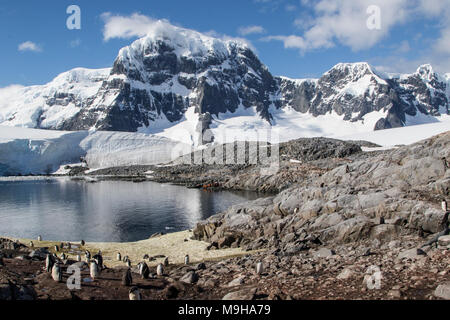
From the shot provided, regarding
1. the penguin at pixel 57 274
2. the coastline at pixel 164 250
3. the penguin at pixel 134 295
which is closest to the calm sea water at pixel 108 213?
the coastline at pixel 164 250

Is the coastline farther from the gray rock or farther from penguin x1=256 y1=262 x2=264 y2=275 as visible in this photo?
penguin x1=256 y1=262 x2=264 y2=275

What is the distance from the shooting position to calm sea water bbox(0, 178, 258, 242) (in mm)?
42031

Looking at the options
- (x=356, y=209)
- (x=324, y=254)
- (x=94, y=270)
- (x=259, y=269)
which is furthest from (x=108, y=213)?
(x=259, y=269)

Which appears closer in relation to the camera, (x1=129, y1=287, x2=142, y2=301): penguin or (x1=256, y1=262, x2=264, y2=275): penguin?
(x1=129, y1=287, x2=142, y2=301): penguin

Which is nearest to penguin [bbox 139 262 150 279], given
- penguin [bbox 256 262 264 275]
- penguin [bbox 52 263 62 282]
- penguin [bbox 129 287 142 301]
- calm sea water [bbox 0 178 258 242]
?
penguin [bbox 129 287 142 301]

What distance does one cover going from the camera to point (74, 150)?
180000mm

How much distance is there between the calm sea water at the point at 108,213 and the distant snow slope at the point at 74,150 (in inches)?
3565

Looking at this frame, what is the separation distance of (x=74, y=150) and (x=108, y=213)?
137m

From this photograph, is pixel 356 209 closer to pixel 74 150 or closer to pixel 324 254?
pixel 324 254

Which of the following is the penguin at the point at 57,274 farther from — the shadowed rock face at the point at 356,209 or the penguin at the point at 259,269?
the shadowed rock face at the point at 356,209

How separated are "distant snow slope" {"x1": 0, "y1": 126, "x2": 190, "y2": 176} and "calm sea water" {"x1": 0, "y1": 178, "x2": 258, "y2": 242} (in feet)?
297

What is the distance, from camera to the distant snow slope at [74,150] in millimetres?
161250

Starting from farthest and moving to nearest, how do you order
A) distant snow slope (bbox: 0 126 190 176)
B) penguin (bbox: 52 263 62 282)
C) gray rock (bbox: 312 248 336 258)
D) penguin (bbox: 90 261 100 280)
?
1. distant snow slope (bbox: 0 126 190 176)
2. gray rock (bbox: 312 248 336 258)
3. penguin (bbox: 90 261 100 280)
4. penguin (bbox: 52 263 62 282)
